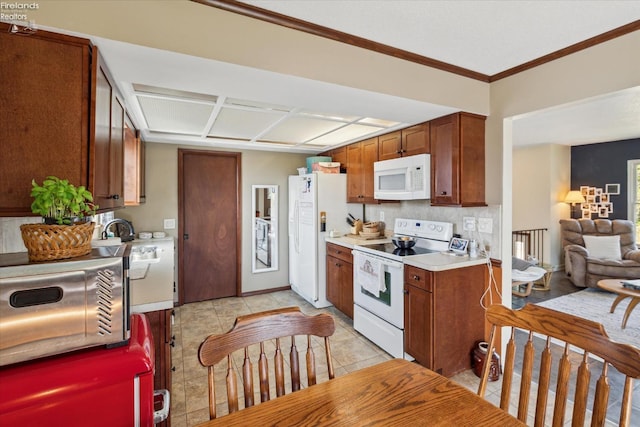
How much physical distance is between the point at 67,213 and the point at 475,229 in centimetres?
285

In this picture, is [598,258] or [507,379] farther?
[598,258]

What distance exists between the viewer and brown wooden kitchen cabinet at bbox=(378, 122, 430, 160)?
9.46ft

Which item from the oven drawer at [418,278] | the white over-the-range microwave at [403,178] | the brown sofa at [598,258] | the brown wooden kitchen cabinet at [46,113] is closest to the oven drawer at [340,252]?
the white over-the-range microwave at [403,178]

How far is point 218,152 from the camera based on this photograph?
435 centimetres

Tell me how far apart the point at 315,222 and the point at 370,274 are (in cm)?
123

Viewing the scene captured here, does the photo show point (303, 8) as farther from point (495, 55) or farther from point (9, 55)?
point (495, 55)

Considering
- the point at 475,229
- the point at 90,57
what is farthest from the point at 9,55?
the point at 475,229

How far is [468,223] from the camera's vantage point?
281 centimetres

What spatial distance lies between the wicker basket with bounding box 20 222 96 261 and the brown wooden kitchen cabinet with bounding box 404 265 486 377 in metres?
2.20

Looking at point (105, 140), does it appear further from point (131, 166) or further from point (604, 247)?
point (604, 247)

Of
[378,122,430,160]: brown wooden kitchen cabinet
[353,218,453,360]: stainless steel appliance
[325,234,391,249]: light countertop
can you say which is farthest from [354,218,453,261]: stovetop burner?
[378,122,430,160]: brown wooden kitchen cabinet

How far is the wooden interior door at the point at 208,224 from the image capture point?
4207 mm

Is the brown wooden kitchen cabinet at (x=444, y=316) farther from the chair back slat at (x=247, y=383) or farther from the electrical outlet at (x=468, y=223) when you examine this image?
the chair back slat at (x=247, y=383)

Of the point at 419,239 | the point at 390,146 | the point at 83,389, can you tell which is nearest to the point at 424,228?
the point at 419,239
